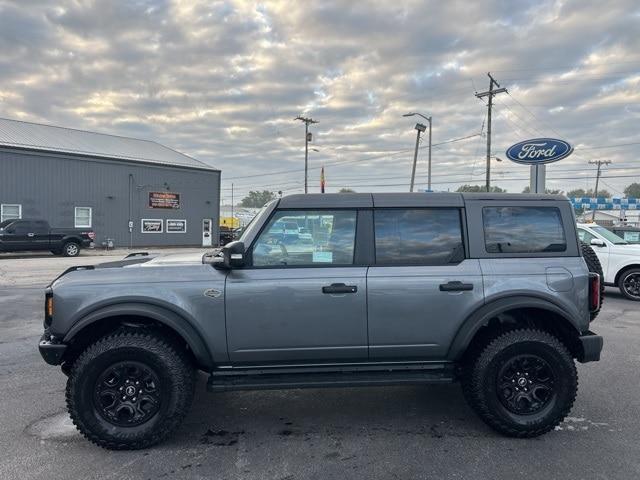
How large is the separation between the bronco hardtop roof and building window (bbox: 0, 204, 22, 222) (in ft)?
90.0

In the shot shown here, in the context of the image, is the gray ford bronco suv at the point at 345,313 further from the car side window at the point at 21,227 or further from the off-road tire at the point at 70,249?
the off-road tire at the point at 70,249

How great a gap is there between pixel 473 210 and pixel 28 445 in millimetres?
3895

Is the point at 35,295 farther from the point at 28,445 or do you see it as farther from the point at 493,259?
the point at 493,259

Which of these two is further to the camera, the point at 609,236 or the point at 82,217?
the point at 82,217

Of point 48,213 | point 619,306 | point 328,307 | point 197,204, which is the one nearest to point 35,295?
point 328,307

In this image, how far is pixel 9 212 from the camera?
2652 cm

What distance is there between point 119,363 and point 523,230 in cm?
336

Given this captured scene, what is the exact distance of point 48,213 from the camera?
91.4 feet

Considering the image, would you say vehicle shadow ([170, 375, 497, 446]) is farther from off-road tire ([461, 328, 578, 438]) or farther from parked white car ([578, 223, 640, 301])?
parked white car ([578, 223, 640, 301])

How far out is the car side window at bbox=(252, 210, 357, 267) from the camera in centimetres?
380

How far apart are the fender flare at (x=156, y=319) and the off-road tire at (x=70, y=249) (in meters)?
21.9

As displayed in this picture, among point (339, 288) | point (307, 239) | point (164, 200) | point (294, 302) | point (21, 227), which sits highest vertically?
point (164, 200)

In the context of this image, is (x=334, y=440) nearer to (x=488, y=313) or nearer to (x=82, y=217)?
(x=488, y=313)

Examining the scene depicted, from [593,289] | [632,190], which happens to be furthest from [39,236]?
[632,190]
